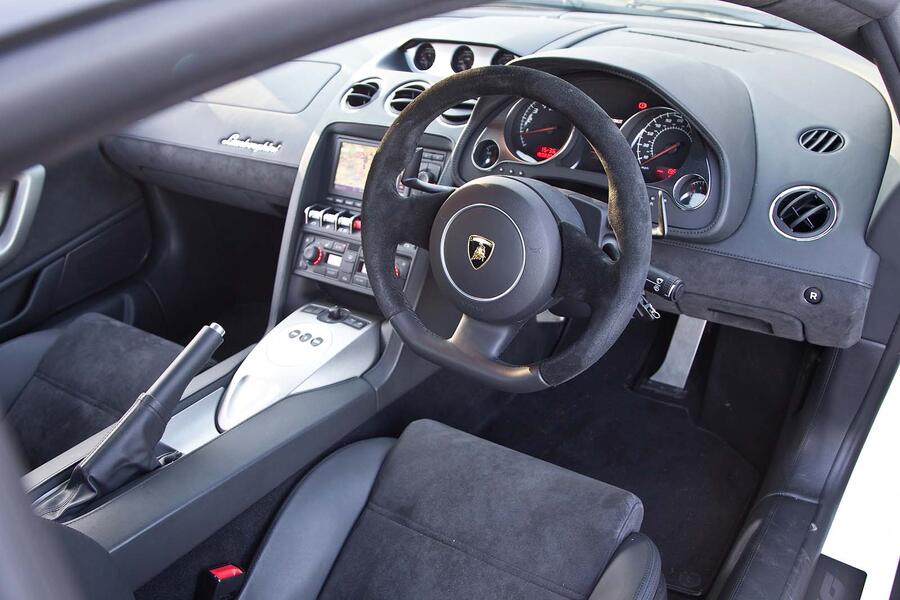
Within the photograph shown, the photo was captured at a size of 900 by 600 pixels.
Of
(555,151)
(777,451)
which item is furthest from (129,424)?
(777,451)

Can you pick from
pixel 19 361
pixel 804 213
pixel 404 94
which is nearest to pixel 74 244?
pixel 19 361

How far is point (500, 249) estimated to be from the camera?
1.12m

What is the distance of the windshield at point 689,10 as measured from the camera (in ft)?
6.27

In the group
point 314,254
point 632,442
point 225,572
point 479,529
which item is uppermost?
point 314,254

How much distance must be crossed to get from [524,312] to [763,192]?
61cm

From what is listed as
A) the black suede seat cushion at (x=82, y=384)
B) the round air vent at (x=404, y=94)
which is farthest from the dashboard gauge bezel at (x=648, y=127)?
the black suede seat cushion at (x=82, y=384)

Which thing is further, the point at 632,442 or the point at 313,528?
the point at 632,442

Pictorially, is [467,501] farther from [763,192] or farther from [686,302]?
[763,192]

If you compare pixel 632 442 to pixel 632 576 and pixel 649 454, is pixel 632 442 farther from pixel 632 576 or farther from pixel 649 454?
pixel 632 576

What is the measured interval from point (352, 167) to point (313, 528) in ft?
2.84

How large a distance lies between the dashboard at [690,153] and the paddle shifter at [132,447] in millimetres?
444

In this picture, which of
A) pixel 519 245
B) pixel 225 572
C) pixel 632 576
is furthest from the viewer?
pixel 225 572

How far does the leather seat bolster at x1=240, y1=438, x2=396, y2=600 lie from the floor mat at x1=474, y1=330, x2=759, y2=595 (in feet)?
2.30

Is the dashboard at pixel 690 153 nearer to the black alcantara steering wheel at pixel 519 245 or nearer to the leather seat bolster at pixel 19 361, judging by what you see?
the black alcantara steering wheel at pixel 519 245
